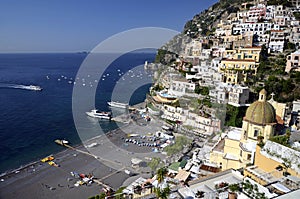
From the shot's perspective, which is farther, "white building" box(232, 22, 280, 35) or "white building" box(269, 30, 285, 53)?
"white building" box(232, 22, 280, 35)

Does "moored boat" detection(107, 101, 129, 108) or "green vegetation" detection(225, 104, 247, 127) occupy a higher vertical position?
"green vegetation" detection(225, 104, 247, 127)

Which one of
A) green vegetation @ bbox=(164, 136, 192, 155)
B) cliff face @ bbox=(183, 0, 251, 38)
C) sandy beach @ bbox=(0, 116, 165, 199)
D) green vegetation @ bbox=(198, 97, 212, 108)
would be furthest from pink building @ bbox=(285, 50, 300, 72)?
cliff face @ bbox=(183, 0, 251, 38)

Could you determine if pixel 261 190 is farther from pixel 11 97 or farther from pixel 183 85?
pixel 11 97

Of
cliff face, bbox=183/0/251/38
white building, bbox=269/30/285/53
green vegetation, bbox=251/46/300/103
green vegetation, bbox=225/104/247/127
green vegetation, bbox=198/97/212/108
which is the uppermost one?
cliff face, bbox=183/0/251/38

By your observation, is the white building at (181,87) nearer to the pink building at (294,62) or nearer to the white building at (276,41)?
the pink building at (294,62)

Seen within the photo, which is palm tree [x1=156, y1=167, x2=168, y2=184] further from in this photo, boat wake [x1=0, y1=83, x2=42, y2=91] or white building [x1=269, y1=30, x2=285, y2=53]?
boat wake [x1=0, y1=83, x2=42, y2=91]

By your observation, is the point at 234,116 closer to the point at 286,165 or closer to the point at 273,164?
the point at 273,164
